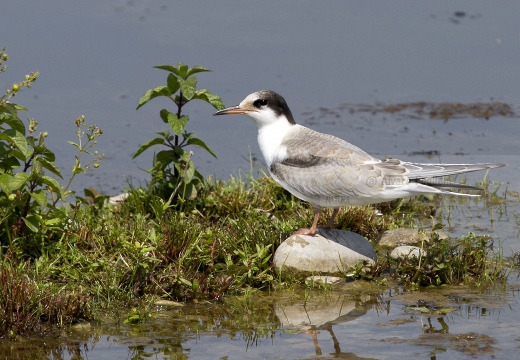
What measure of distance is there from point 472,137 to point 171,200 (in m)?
4.24

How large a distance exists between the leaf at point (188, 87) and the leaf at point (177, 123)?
18cm

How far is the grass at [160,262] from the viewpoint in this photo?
20.4ft

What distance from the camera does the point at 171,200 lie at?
27.0 feet

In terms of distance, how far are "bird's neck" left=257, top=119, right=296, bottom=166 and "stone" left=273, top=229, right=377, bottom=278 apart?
2.60ft

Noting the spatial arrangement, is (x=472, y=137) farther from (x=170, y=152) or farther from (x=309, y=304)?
(x=309, y=304)

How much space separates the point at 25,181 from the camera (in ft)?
22.0

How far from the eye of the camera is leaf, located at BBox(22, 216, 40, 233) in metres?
6.95

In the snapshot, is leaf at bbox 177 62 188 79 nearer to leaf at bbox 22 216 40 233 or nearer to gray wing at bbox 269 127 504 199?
gray wing at bbox 269 127 504 199

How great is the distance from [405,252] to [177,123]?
6.60ft

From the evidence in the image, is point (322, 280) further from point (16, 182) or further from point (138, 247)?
point (16, 182)

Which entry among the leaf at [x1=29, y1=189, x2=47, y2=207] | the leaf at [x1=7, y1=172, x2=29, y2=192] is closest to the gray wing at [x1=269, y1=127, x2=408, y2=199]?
the leaf at [x1=29, y1=189, x2=47, y2=207]

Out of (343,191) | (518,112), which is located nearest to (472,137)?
(518,112)

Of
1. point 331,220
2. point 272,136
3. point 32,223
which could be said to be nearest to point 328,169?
point 331,220

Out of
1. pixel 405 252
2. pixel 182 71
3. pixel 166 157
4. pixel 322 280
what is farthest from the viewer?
pixel 166 157
